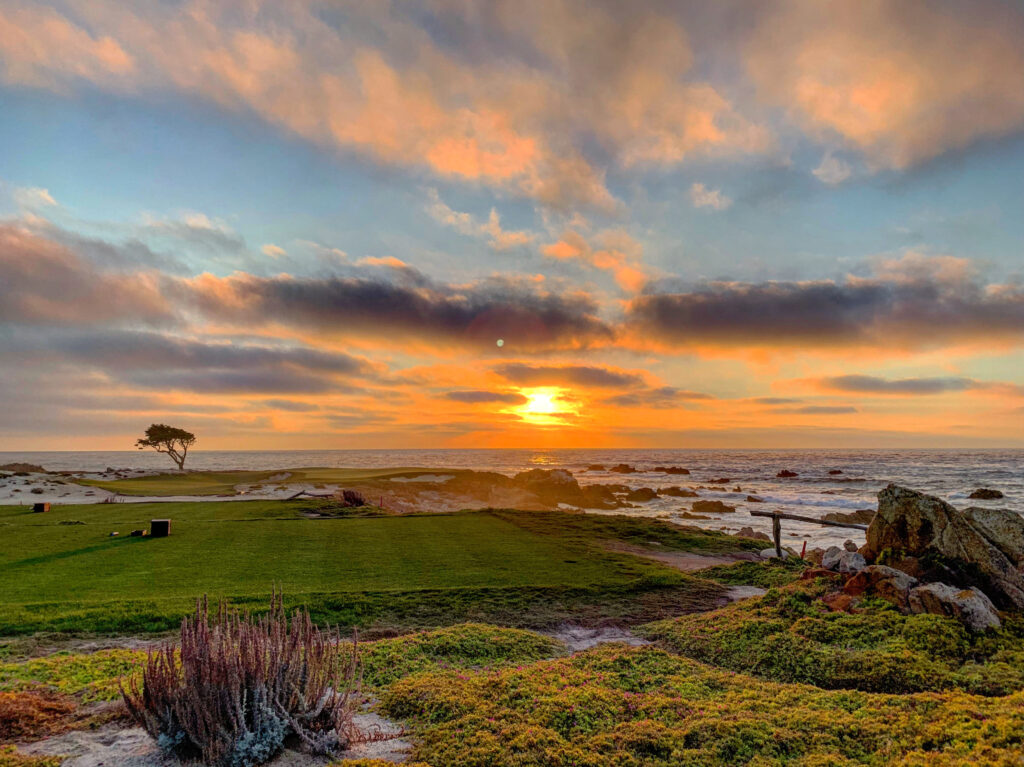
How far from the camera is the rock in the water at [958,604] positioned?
7.87m

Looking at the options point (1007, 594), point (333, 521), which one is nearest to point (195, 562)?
point (333, 521)

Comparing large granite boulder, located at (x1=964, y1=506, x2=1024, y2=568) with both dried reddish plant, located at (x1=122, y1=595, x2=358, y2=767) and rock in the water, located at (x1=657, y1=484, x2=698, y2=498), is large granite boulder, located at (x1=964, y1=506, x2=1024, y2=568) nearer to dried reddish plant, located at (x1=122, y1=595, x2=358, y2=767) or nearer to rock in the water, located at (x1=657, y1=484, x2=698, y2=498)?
dried reddish plant, located at (x1=122, y1=595, x2=358, y2=767)

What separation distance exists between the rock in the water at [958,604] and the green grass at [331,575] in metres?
4.31

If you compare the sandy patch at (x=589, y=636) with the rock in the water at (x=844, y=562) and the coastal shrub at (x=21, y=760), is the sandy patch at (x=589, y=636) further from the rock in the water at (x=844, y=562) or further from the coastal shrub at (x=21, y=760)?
the coastal shrub at (x=21, y=760)

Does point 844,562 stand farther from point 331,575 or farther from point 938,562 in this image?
point 331,575

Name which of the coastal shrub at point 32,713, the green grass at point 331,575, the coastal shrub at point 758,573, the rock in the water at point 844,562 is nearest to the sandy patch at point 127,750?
the coastal shrub at point 32,713

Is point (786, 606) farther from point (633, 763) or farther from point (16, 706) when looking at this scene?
point (16, 706)

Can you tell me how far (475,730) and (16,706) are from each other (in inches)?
210

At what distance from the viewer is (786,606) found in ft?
31.5

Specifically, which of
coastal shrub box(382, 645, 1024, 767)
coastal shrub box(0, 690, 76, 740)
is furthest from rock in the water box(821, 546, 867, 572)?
coastal shrub box(0, 690, 76, 740)

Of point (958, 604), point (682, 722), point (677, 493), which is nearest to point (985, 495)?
point (677, 493)

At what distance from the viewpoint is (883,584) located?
917cm

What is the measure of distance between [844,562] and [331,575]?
12.1 meters

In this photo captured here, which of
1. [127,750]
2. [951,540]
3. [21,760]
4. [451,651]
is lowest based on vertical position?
[451,651]
